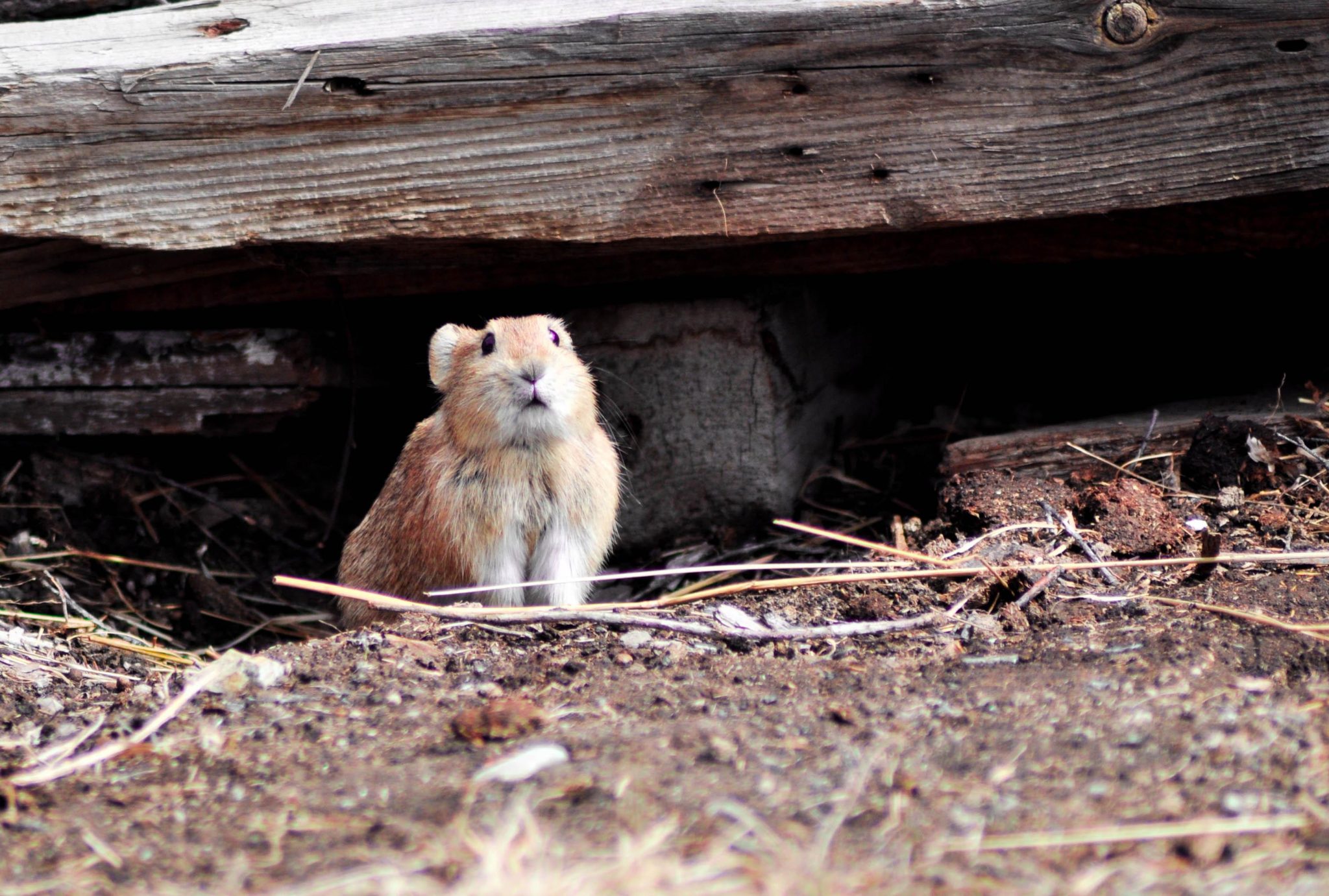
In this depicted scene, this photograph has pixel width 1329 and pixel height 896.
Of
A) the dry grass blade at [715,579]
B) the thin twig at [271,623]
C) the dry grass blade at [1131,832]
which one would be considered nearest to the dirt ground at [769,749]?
the dry grass blade at [1131,832]

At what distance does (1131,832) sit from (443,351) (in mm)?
3251

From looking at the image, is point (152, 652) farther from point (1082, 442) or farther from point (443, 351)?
point (1082, 442)

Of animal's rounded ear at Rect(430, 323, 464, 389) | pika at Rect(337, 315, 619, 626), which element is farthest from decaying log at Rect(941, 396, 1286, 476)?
animal's rounded ear at Rect(430, 323, 464, 389)

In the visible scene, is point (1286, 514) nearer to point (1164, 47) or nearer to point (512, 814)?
point (1164, 47)

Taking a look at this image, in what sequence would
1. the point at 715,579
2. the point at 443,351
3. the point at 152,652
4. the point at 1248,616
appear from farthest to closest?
1. the point at 715,579
2. the point at 443,351
3. the point at 152,652
4. the point at 1248,616

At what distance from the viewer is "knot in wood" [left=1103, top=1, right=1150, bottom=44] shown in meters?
3.71

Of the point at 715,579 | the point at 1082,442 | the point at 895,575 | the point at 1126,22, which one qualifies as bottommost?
the point at 715,579

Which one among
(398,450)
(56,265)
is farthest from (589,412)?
(56,265)

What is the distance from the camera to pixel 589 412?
455 centimetres

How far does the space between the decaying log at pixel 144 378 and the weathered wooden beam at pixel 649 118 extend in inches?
40.1

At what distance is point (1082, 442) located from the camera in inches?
178

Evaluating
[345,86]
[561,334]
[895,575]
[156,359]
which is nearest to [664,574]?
[895,575]

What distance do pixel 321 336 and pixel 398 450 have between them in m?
1.00

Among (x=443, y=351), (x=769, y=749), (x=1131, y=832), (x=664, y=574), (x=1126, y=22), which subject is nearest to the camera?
(x=1131, y=832)
